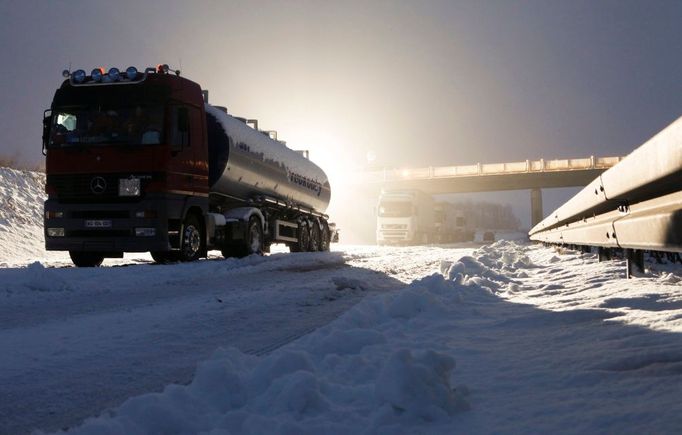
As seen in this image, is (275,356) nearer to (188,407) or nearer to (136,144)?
(188,407)

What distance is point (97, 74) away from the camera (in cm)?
1210

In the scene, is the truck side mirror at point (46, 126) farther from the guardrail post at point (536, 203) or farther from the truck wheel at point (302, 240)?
the guardrail post at point (536, 203)

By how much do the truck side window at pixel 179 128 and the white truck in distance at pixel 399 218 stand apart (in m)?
24.3

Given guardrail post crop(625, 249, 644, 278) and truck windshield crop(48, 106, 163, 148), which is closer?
guardrail post crop(625, 249, 644, 278)

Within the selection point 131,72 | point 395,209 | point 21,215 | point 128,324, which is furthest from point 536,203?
point 128,324

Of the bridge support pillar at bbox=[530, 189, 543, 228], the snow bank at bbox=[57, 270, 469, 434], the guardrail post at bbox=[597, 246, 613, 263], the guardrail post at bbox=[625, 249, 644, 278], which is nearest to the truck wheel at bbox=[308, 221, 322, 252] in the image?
the guardrail post at bbox=[597, 246, 613, 263]

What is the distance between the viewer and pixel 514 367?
9.02 ft

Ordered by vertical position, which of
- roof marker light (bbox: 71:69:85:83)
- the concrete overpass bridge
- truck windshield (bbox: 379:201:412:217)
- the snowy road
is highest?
the concrete overpass bridge

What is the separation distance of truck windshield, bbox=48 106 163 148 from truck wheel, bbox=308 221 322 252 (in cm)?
943

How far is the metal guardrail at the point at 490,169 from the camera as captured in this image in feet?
174

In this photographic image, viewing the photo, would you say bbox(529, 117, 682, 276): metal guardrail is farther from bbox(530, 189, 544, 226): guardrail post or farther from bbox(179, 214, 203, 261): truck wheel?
bbox(530, 189, 544, 226): guardrail post

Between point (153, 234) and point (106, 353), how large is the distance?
7.91 metres

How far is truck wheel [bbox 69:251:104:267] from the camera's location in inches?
507

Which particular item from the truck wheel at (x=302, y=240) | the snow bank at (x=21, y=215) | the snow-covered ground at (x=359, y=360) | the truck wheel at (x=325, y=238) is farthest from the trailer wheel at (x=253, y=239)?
the snow bank at (x=21, y=215)
